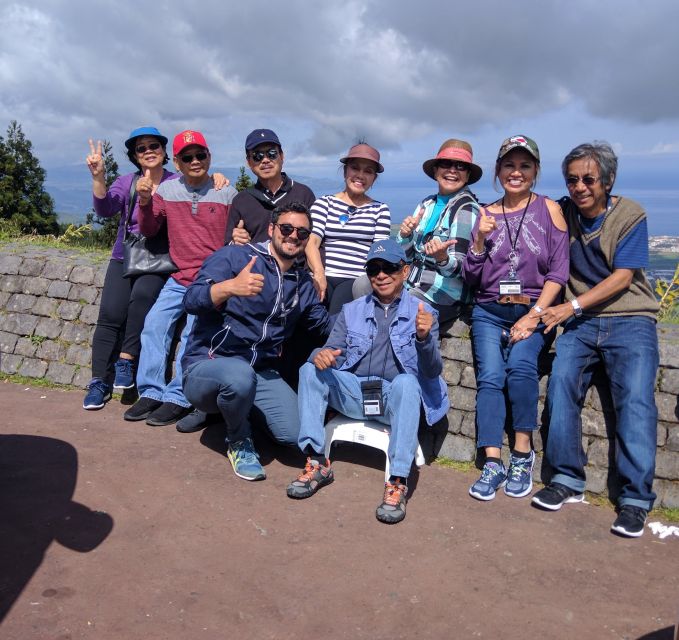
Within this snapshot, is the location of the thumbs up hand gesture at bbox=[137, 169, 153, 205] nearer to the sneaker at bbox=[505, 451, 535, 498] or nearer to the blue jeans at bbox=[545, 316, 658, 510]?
the blue jeans at bbox=[545, 316, 658, 510]

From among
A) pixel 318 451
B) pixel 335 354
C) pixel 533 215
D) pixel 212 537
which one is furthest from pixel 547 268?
pixel 212 537

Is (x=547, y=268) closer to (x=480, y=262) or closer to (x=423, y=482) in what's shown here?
(x=480, y=262)

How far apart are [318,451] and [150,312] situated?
2.39 metres

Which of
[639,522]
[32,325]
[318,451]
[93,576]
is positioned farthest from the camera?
[32,325]

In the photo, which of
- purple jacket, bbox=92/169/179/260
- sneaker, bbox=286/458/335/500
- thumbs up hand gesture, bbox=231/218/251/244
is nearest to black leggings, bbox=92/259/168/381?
purple jacket, bbox=92/169/179/260

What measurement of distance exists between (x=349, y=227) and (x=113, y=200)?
7.46ft

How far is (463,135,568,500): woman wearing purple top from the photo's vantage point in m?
5.11

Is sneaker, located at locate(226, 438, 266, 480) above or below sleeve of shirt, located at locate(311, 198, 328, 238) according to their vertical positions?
below

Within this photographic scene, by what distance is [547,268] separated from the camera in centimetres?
523

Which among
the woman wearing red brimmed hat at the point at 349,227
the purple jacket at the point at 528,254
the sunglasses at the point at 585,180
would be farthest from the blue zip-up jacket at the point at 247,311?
the sunglasses at the point at 585,180

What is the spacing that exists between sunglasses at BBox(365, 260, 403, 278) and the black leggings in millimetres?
2457

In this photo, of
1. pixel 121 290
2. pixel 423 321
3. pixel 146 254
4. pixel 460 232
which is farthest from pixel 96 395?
pixel 460 232

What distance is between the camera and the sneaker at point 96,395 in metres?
6.41

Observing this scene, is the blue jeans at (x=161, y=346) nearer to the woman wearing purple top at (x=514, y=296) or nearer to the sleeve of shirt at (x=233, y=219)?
the sleeve of shirt at (x=233, y=219)
